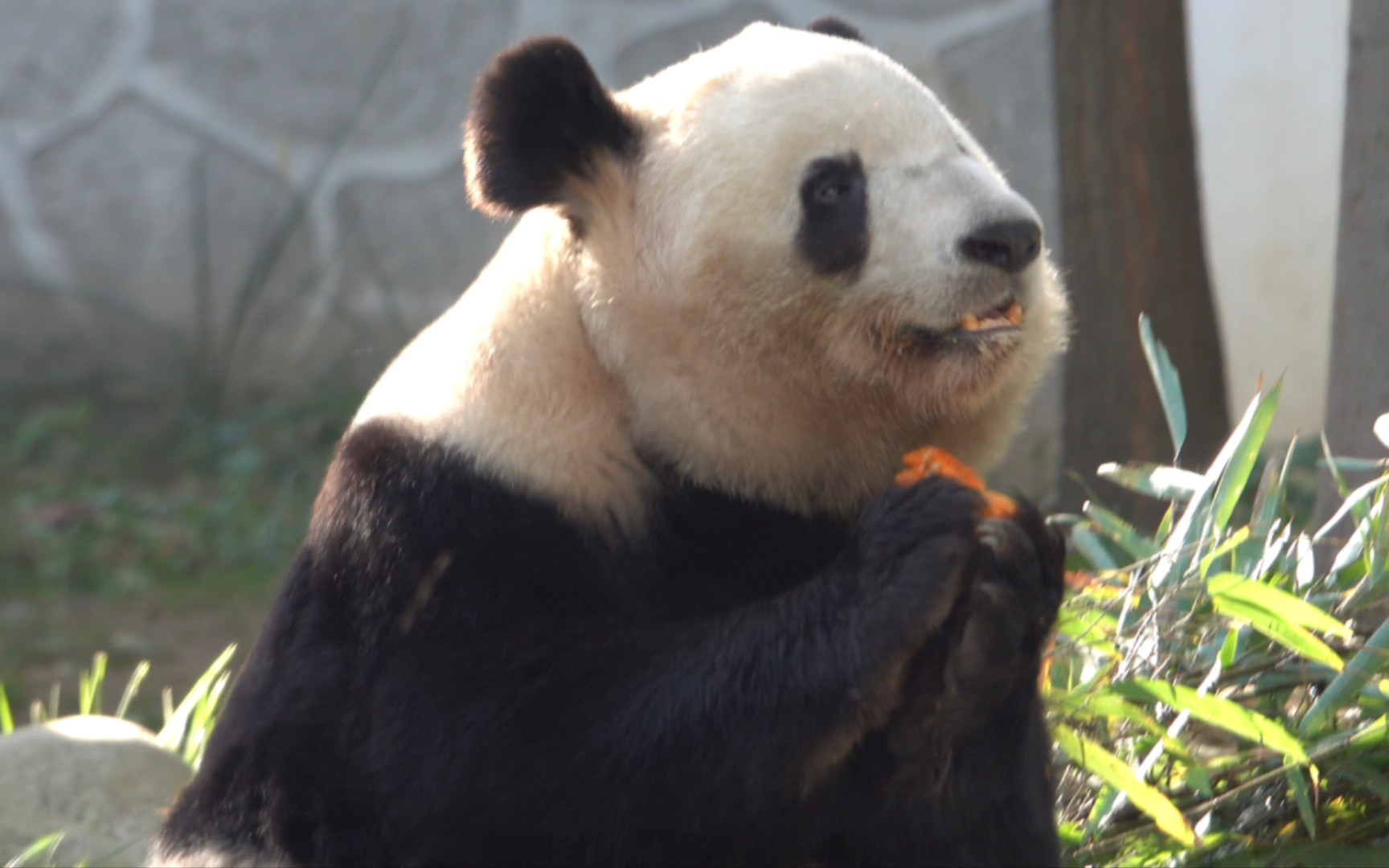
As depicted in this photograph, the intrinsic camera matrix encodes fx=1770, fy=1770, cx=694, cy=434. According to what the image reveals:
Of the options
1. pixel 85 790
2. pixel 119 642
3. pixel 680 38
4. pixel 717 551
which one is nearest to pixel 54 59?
pixel 680 38

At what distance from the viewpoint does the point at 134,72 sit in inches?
279

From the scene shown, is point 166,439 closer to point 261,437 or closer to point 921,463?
point 261,437

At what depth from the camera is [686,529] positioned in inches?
93.7

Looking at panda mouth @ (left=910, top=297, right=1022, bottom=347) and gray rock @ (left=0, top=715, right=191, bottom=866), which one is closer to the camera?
panda mouth @ (left=910, top=297, right=1022, bottom=347)

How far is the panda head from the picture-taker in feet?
7.74

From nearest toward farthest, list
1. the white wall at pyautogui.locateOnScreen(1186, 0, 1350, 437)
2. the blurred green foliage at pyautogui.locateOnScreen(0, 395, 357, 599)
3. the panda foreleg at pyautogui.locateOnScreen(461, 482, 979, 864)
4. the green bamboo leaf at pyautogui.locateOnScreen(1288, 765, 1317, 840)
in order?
the panda foreleg at pyautogui.locateOnScreen(461, 482, 979, 864)
the green bamboo leaf at pyautogui.locateOnScreen(1288, 765, 1317, 840)
the blurred green foliage at pyautogui.locateOnScreen(0, 395, 357, 599)
the white wall at pyautogui.locateOnScreen(1186, 0, 1350, 437)

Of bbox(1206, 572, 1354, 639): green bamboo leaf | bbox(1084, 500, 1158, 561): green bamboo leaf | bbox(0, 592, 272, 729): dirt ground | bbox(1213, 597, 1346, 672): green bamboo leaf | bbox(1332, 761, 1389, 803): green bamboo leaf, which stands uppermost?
bbox(1206, 572, 1354, 639): green bamboo leaf

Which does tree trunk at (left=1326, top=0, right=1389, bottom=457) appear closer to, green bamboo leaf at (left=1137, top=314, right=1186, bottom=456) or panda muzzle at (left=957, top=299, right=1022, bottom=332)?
green bamboo leaf at (left=1137, top=314, right=1186, bottom=456)

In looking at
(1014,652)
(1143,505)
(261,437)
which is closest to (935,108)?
(1014,652)

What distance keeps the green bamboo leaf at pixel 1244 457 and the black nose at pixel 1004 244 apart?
56 cm

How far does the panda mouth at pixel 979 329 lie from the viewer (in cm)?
236

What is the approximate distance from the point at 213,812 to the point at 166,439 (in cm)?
477

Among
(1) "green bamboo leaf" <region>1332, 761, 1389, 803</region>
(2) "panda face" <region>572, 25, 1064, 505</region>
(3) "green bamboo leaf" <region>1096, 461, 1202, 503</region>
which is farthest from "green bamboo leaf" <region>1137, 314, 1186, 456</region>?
(1) "green bamboo leaf" <region>1332, 761, 1389, 803</region>

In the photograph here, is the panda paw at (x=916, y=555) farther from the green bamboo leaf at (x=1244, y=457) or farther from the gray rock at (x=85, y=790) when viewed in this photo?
the gray rock at (x=85, y=790)
